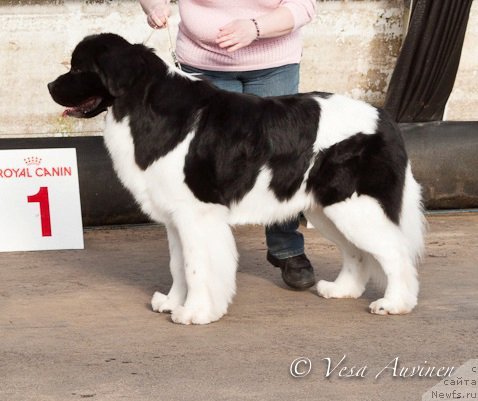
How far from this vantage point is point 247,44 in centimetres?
507

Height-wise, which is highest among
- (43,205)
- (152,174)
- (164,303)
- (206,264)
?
(152,174)

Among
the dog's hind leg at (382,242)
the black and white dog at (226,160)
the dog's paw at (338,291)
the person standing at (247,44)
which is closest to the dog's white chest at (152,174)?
the black and white dog at (226,160)

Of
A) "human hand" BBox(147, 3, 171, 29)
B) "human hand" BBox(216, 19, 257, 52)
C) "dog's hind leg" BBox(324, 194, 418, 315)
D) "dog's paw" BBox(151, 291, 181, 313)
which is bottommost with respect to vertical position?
"dog's paw" BBox(151, 291, 181, 313)

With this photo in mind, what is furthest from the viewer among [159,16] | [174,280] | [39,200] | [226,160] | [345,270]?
[39,200]

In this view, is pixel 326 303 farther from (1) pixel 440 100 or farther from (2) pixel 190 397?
(1) pixel 440 100

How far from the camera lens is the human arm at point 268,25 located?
5.01 m

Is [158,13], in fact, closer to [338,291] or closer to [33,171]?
[338,291]

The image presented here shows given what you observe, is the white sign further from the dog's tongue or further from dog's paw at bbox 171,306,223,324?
dog's paw at bbox 171,306,223,324

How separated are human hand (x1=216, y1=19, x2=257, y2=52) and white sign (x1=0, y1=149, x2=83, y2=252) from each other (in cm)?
221

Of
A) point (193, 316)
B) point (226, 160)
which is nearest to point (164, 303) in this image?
point (193, 316)

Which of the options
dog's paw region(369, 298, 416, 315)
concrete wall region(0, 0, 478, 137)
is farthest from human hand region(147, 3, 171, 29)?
concrete wall region(0, 0, 478, 137)

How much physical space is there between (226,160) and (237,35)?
26.3 inches

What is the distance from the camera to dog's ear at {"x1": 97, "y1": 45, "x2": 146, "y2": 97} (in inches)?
188

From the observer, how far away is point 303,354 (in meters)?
4.46
